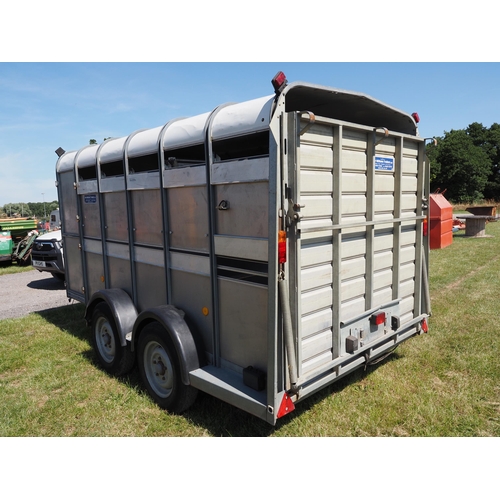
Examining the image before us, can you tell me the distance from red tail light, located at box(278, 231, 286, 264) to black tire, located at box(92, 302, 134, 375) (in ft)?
8.13

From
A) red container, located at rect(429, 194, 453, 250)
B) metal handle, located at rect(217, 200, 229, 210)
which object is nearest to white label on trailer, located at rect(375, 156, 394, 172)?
metal handle, located at rect(217, 200, 229, 210)

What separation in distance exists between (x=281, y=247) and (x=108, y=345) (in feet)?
10.6

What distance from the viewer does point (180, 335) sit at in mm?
3889

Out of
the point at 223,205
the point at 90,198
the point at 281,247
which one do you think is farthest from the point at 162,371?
the point at 90,198

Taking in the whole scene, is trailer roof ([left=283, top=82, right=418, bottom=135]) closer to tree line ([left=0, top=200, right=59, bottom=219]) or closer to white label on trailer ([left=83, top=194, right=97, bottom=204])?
white label on trailer ([left=83, top=194, right=97, bottom=204])

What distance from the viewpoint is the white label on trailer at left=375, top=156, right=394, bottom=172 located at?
4074mm

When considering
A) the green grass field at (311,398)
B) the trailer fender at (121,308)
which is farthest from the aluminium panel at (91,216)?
the green grass field at (311,398)

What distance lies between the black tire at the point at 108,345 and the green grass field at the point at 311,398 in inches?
5.1

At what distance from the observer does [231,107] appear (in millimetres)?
3576

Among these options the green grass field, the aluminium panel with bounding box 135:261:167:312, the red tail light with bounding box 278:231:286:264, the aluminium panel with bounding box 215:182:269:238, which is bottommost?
the green grass field

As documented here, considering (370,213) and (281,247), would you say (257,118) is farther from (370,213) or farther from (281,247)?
(370,213)

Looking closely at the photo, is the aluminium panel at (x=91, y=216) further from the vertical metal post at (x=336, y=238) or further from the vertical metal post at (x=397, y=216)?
the vertical metal post at (x=397, y=216)

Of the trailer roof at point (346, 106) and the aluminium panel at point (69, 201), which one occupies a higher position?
the trailer roof at point (346, 106)

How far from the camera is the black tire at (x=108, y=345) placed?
16.1 feet
